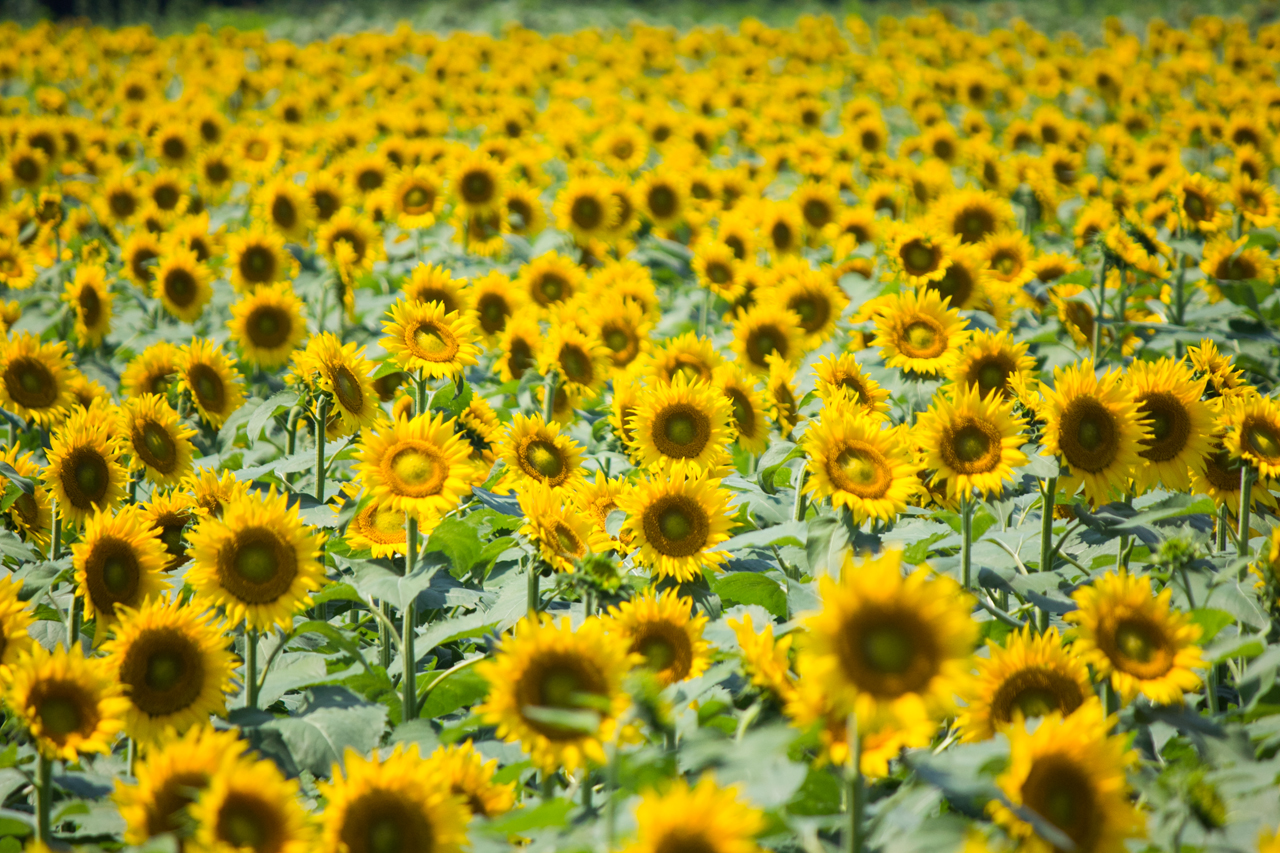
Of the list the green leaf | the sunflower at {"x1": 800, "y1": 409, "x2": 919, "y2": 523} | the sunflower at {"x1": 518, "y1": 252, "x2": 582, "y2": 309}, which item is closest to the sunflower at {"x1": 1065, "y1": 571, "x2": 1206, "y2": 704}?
the sunflower at {"x1": 800, "y1": 409, "x2": 919, "y2": 523}

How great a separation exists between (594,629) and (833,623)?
0.63 meters

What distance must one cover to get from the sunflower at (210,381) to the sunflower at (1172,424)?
367cm

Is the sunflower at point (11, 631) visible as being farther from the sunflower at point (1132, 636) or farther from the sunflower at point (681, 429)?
the sunflower at point (1132, 636)

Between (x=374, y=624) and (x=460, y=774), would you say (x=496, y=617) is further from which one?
(x=374, y=624)

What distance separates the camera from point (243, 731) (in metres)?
2.60

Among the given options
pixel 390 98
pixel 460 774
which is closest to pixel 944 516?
pixel 460 774

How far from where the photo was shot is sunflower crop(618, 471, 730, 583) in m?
3.06

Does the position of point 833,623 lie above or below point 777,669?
above

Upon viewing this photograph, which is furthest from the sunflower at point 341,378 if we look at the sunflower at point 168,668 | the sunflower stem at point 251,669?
the sunflower at point 168,668

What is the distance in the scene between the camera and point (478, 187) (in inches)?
280

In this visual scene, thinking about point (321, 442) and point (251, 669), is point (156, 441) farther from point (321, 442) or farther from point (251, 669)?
point (251, 669)

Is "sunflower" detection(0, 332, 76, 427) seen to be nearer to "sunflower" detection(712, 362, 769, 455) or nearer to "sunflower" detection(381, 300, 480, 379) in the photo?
"sunflower" detection(381, 300, 480, 379)

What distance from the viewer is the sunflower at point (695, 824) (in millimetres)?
1682

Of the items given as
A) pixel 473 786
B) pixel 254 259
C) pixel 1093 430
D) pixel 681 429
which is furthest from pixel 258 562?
pixel 254 259
